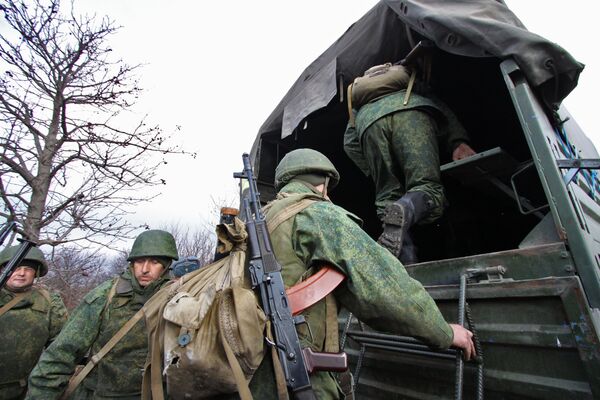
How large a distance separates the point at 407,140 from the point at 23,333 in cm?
431

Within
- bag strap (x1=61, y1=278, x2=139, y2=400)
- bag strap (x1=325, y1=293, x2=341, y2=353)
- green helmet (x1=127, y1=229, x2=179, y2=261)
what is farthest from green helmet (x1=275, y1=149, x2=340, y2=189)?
green helmet (x1=127, y1=229, x2=179, y2=261)

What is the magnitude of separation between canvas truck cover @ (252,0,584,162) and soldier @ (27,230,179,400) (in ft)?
5.54

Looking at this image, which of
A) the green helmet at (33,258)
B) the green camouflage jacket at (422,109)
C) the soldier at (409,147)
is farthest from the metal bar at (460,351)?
the green helmet at (33,258)

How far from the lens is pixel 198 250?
28.8 meters

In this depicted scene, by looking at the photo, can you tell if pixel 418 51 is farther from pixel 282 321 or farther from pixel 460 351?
pixel 282 321

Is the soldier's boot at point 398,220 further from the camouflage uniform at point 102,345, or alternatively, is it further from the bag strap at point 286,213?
the camouflage uniform at point 102,345

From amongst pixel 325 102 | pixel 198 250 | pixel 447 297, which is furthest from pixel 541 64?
pixel 198 250

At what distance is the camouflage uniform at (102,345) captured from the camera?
9.16 ft

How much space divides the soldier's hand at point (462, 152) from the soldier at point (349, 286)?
63.1 inches

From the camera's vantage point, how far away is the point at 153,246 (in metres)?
3.39

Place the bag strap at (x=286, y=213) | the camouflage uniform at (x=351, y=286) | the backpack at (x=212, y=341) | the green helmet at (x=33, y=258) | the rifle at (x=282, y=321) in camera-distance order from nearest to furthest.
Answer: the backpack at (x=212, y=341) → the rifle at (x=282, y=321) → the camouflage uniform at (x=351, y=286) → the bag strap at (x=286, y=213) → the green helmet at (x=33, y=258)

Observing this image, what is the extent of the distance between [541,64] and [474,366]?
1681 mm

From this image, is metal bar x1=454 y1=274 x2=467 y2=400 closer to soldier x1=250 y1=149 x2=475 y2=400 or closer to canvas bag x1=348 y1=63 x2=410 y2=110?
soldier x1=250 y1=149 x2=475 y2=400

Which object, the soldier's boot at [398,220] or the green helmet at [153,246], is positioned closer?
the soldier's boot at [398,220]
